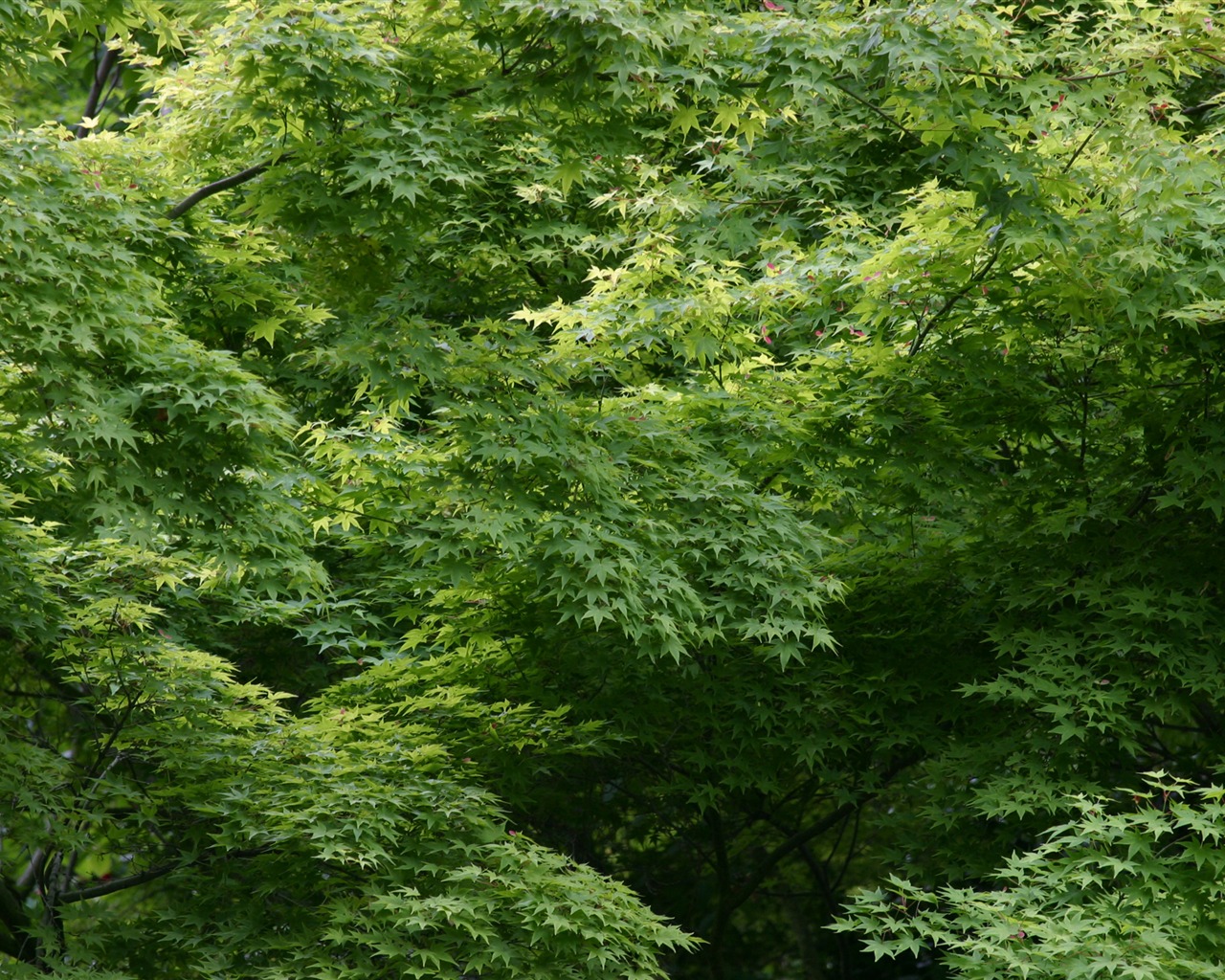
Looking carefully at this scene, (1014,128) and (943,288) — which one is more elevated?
(1014,128)

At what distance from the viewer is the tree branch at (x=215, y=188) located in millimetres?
5371

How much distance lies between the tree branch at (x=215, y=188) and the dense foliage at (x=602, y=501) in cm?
3

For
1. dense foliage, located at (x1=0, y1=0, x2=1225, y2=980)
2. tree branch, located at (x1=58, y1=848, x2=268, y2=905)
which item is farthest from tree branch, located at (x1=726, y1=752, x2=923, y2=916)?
tree branch, located at (x1=58, y1=848, x2=268, y2=905)

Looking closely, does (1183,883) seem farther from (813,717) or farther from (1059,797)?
(813,717)

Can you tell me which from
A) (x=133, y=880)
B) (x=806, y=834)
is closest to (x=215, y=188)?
(x=133, y=880)

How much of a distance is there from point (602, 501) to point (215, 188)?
2011 mm

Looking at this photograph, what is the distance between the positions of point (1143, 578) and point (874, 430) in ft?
4.43

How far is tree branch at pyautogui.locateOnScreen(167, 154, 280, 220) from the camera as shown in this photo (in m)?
5.37

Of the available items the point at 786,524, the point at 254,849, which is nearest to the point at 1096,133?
the point at 786,524

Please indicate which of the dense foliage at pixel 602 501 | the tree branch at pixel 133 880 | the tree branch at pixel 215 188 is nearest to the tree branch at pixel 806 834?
the dense foliage at pixel 602 501

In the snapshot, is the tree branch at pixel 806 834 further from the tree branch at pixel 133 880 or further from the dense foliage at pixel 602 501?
the tree branch at pixel 133 880

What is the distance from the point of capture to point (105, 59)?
34.2 ft

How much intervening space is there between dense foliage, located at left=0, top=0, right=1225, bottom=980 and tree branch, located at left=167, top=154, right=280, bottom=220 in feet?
0.09

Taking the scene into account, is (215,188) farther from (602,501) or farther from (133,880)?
(133,880)
